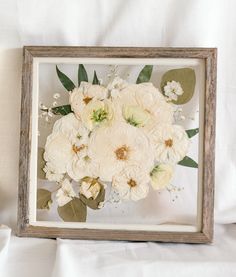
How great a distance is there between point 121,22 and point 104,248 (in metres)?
0.42

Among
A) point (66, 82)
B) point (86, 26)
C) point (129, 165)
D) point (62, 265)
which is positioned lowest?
point (62, 265)

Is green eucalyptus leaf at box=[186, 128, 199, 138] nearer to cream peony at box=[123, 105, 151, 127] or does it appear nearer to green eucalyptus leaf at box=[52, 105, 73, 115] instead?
cream peony at box=[123, 105, 151, 127]

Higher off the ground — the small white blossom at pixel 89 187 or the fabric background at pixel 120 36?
the fabric background at pixel 120 36

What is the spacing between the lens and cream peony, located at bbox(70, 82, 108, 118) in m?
0.93

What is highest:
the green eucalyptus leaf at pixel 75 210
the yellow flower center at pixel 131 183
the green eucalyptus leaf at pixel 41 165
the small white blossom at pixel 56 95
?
the small white blossom at pixel 56 95

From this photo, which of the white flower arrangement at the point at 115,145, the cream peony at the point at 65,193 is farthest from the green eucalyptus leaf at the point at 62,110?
the cream peony at the point at 65,193

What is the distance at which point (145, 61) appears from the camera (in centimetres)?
94

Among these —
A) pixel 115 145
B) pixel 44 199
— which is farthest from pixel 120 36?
pixel 44 199

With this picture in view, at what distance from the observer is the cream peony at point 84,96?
0.93m

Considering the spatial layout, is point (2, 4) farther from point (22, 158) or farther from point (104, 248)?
point (104, 248)

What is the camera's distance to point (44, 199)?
0.94m

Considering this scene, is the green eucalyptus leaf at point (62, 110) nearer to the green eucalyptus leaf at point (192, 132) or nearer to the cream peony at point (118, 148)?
the cream peony at point (118, 148)

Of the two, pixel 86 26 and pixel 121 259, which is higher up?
pixel 86 26

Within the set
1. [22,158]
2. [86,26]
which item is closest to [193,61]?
[86,26]
